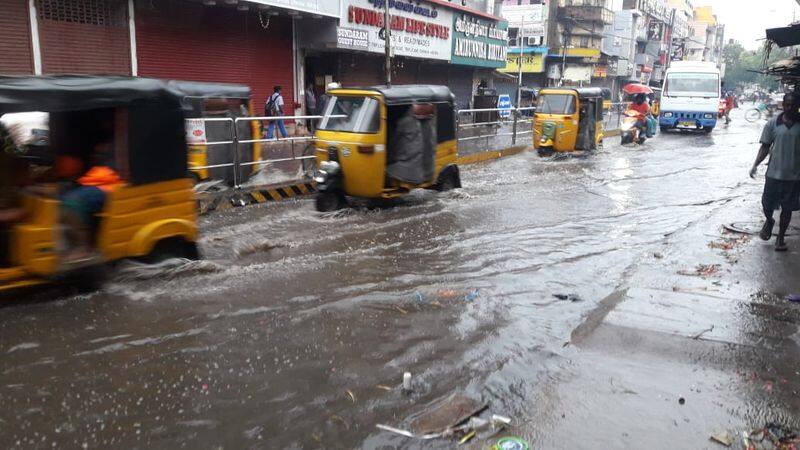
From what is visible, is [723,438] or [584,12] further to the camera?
[584,12]

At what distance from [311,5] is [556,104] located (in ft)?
27.8

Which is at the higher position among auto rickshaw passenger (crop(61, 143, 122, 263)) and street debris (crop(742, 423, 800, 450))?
auto rickshaw passenger (crop(61, 143, 122, 263))

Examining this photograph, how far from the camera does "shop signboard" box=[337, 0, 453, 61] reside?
22656 millimetres

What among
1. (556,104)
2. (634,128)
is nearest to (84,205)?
(556,104)

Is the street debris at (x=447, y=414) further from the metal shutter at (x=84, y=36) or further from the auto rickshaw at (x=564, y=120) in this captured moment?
the auto rickshaw at (x=564, y=120)

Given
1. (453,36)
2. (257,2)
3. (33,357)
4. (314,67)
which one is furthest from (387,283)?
(453,36)

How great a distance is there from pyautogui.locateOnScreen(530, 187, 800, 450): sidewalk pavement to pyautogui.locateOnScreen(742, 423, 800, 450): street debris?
0.06m

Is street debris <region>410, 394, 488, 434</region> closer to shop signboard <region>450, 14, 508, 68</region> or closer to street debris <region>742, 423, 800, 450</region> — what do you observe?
street debris <region>742, 423, 800, 450</region>

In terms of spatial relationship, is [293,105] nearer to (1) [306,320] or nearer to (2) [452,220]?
(2) [452,220]

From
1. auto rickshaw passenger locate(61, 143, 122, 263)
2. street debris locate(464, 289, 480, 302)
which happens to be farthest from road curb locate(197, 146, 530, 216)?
street debris locate(464, 289, 480, 302)

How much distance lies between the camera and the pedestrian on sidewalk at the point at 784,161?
25.4ft

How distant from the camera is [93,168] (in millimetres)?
5750

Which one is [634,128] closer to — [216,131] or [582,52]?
[216,131]

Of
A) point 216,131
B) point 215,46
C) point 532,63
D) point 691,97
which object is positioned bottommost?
point 216,131
